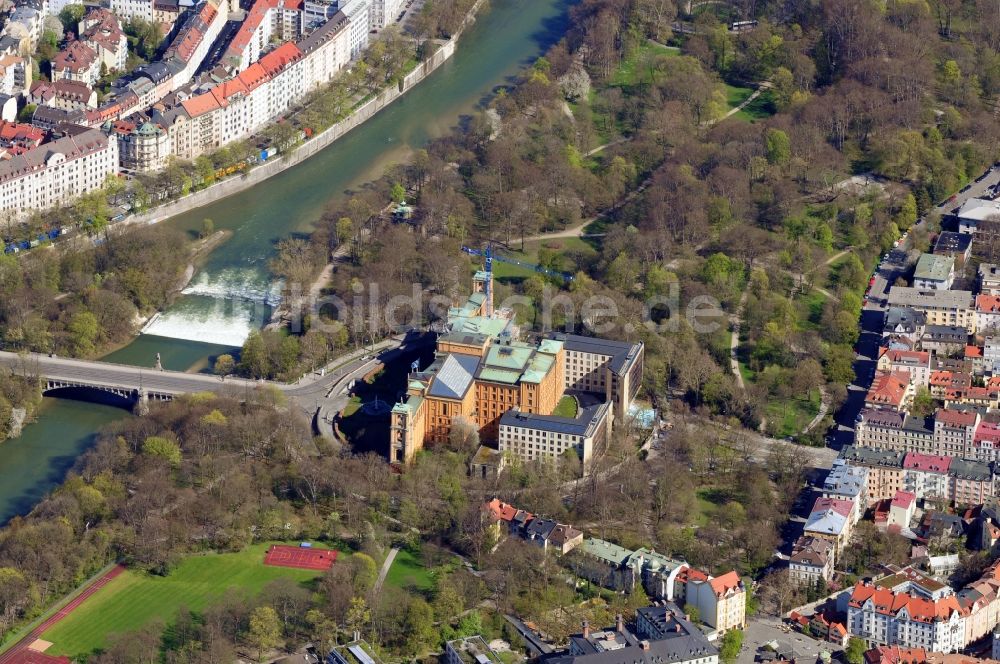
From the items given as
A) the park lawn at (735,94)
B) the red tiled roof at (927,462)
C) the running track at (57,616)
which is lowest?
the running track at (57,616)

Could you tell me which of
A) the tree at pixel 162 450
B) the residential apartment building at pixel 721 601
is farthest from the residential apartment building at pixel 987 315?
the tree at pixel 162 450

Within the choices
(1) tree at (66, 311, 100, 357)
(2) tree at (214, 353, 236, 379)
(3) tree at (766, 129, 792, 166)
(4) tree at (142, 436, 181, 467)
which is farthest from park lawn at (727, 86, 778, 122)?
(4) tree at (142, 436, 181, 467)

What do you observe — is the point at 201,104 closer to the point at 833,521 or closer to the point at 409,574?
the point at 409,574

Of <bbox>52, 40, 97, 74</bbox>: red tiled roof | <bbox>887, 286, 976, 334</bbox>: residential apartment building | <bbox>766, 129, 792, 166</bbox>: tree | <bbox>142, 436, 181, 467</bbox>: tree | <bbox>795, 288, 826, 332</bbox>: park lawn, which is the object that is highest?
<bbox>52, 40, 97, 74</bbox>: red tiled roof

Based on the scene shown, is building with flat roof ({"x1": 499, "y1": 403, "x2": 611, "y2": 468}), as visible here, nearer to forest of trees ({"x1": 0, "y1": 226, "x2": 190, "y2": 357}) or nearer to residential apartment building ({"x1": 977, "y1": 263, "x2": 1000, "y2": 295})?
forest of trees ({"x1": 0, "y1": 226, "x2": 190, "y2": 357})

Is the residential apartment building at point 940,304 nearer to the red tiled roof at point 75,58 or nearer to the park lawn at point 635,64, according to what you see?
the park lawn at point 635,64

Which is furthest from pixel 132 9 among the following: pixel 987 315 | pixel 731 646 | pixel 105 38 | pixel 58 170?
pixel 731 646
